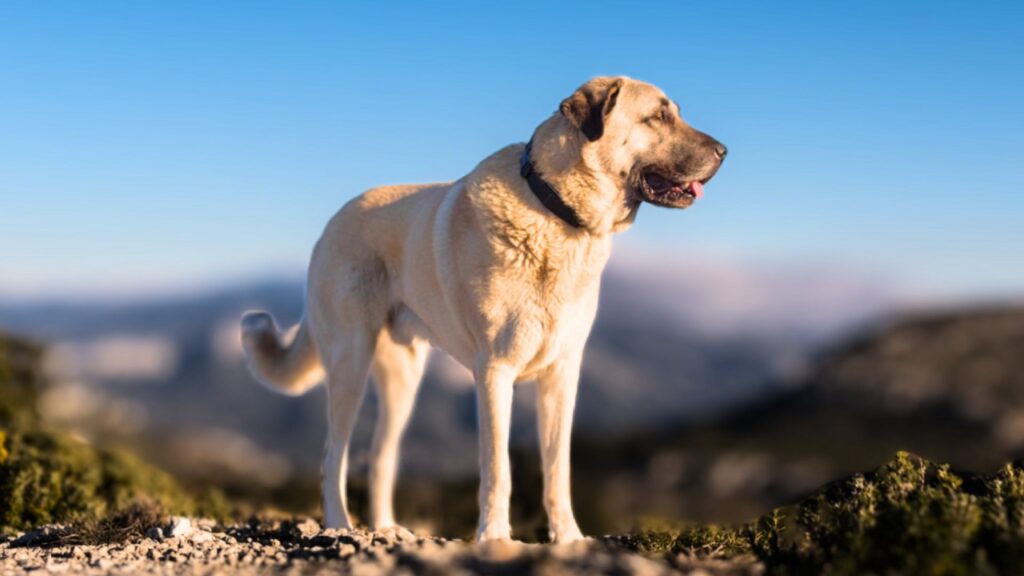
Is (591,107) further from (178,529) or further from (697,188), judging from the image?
(178,529)

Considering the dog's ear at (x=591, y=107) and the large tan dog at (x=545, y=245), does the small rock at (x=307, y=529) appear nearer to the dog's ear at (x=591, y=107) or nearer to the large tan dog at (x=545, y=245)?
the large tan dog at (x=545, y=245)

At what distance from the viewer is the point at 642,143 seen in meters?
6.68

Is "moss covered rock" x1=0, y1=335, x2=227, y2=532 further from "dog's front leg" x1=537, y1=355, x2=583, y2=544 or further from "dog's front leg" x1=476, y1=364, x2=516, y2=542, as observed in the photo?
"dog's front leg" x1=537, y1=355, x2=583, y2=544

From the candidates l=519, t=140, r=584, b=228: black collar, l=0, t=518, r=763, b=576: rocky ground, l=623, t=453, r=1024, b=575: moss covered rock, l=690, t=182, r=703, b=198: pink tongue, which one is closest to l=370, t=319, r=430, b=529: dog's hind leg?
l=0, t=518, r=763, b=576: rocky ground

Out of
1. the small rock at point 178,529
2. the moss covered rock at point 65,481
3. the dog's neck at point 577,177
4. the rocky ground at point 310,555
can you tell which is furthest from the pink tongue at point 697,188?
the moss covered rock at point 65,481

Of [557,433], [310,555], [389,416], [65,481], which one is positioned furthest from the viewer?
[65,481]

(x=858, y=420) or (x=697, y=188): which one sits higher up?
(x=858, y=420)

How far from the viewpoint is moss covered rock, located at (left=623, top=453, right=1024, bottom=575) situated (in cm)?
461

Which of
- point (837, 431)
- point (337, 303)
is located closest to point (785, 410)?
point (837, 431)

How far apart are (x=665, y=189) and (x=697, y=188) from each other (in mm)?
237

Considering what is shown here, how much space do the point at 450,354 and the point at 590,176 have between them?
1745mm

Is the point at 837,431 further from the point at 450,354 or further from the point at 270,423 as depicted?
the point at 270,423

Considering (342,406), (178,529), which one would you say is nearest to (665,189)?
(342,406)

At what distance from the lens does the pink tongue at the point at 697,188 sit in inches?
267
